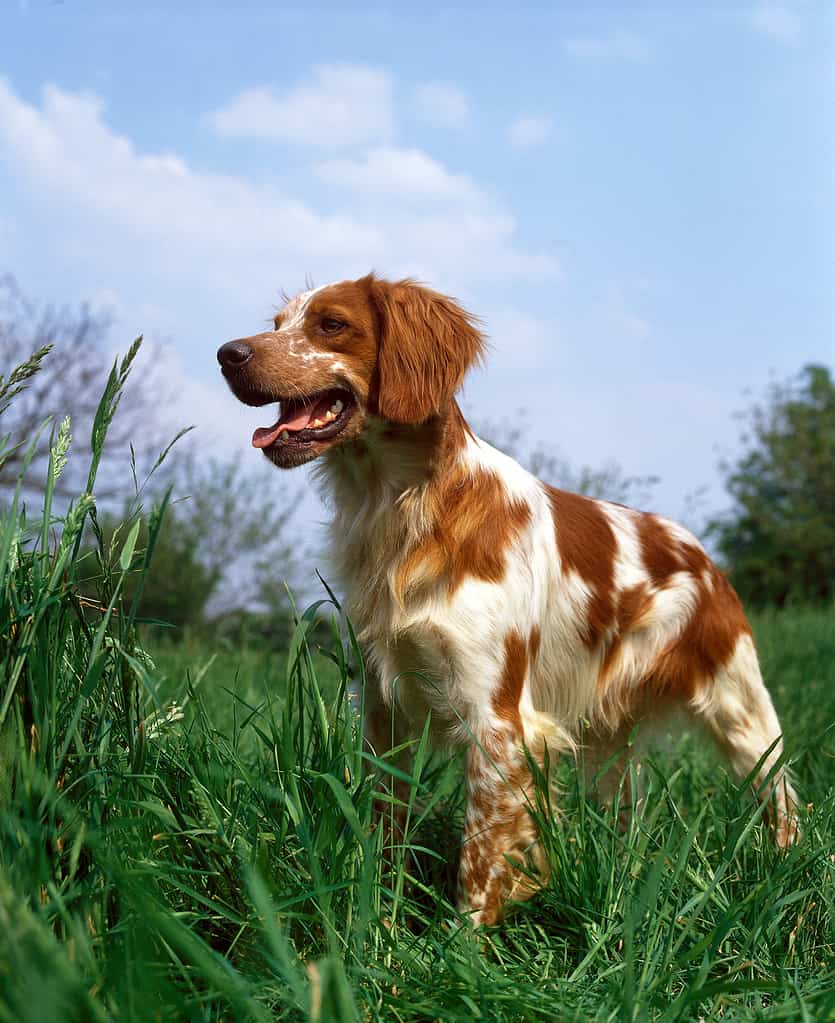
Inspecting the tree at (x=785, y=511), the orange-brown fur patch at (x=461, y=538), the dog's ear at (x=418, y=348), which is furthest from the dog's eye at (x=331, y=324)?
the tree at (x=785, y=511)

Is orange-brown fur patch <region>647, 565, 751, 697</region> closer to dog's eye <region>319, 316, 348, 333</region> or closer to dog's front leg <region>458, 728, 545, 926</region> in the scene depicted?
dog's front leg <region>458, 728, 545, 926</region>

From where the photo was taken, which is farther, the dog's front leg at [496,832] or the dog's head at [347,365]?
the dog's head at [347,365]

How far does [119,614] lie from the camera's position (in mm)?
1761

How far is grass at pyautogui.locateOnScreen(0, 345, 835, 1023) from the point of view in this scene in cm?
135

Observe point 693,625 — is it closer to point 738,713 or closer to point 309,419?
point 738,713

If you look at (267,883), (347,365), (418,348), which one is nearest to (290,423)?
(347,365)

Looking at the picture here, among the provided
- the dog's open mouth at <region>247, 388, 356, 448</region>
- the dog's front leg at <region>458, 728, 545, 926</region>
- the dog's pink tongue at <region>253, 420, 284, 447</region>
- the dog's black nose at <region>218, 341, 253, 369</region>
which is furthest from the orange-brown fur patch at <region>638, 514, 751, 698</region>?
the dog's black nose at <region>218, 341, 253, 369</region>

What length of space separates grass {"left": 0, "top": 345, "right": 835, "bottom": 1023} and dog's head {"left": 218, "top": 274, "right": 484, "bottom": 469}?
0.75m

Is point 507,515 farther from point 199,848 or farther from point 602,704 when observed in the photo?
point 199,848

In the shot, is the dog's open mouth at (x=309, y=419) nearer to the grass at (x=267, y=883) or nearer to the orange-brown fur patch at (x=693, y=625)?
the grass at (x=267, y=883)

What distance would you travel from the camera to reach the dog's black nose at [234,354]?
102 inches

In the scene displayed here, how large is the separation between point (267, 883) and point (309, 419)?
1335mm

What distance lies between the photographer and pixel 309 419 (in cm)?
265

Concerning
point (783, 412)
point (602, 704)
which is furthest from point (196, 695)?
point (783, 412)
